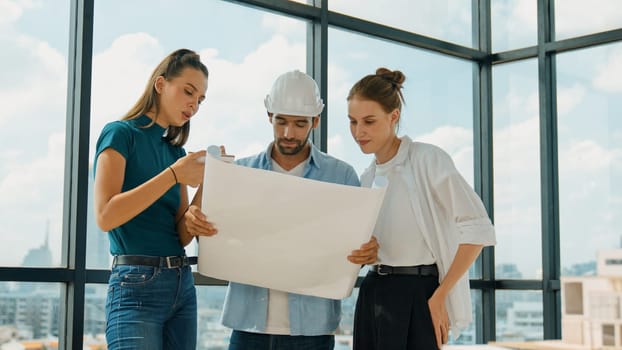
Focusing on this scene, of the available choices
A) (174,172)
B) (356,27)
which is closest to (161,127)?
(174,172)

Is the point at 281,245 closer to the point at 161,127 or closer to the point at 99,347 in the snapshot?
the point at 161,127

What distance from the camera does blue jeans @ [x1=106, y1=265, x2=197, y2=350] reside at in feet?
6.45

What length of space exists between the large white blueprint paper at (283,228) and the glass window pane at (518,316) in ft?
9.06

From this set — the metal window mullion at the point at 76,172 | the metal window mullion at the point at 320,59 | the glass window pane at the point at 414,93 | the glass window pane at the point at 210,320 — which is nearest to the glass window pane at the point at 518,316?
the glass window pane at the point at 414,93

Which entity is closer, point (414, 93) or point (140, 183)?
point (140, 183)

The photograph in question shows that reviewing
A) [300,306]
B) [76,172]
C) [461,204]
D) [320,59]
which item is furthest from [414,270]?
[320,59]

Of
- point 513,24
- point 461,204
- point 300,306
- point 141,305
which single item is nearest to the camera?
point 141,305

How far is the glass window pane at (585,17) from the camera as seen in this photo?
4.46 m

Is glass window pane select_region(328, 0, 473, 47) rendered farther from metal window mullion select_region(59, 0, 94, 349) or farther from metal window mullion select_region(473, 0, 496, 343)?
metal window mullion select_region(59, 0, 94, 349)

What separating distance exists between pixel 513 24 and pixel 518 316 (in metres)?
1.68

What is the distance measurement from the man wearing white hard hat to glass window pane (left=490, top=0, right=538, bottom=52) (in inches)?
111

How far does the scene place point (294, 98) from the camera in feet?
7.47

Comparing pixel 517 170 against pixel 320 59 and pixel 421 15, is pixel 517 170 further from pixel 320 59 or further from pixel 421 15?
pixel 320 59

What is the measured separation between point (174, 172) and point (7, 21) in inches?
57.4
